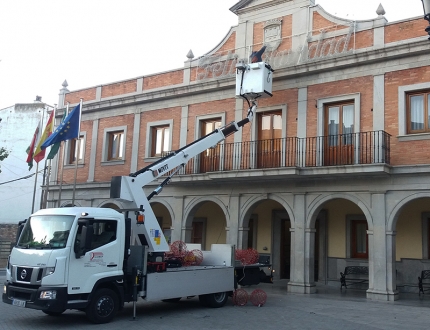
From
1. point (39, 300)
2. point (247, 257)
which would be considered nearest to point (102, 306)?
point (39, 300)

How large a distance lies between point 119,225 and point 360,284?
10097 millimetres

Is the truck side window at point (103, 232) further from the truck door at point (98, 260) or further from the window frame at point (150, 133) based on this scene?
the window frame at point (150, 133)

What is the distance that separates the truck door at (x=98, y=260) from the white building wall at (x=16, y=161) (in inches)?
1119

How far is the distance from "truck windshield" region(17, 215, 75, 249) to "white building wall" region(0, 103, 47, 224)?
2792 cm

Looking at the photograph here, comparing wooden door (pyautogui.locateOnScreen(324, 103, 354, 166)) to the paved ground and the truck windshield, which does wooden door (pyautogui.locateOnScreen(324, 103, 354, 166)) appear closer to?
the paved ground

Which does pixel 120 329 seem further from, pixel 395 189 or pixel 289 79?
pixel 289 79

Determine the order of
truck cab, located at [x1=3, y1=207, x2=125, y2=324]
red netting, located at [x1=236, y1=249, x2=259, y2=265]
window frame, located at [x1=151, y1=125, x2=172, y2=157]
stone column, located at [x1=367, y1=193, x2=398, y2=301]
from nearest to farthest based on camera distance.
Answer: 1. truck cab, located at [x1=3, y1=207, x2=125, y2=324]
2. red netting, located at [x1=236, y1=249, x2=259, y2=265]
3. stone column, located at [x1=367, y1=193, x2=398, y2=301]
4. window frame, located at [x1=151, y1=125, x2=172, y2=157]

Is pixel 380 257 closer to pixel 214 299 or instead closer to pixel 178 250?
pixel 214 299

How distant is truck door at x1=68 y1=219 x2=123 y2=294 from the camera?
31.9 feet

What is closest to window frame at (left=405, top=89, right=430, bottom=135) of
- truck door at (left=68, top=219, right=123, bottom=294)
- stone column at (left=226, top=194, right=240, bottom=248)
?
stone column at (left=226, top=194, right=240, bottom=248)

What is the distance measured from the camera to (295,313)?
11969 millimetres

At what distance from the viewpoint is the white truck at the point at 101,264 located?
31.4 ft

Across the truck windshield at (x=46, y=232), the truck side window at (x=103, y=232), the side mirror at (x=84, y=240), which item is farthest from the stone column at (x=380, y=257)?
the truck windshield at (x=46, y=232)

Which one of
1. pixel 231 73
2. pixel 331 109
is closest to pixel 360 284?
pixel 331 109
